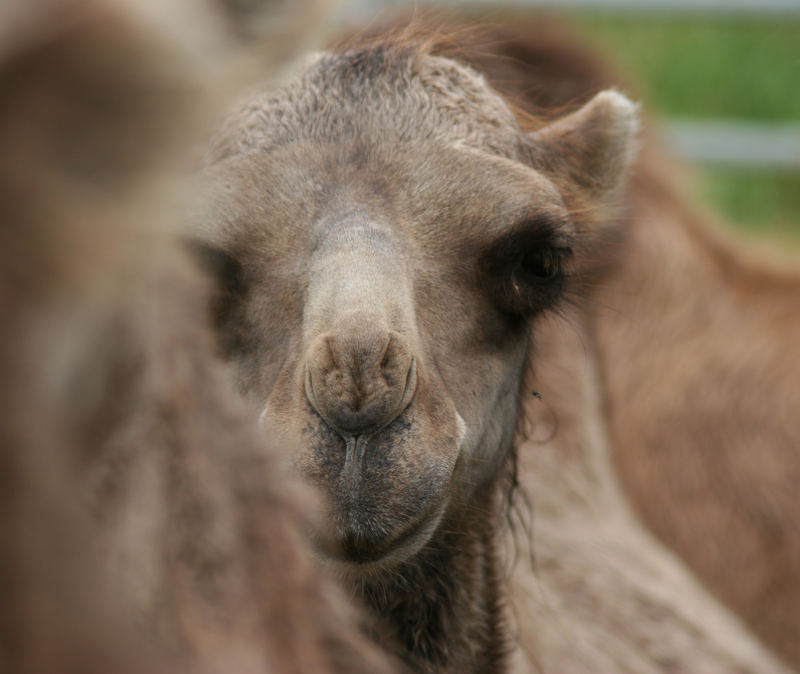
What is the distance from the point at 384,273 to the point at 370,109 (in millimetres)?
440

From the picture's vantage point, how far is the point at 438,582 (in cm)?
221

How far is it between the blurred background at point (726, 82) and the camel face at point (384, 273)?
16.6 ft

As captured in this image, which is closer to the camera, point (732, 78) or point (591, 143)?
point (591, 143)

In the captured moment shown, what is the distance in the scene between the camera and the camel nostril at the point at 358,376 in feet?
5.57

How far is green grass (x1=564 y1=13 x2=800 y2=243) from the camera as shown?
8.12 m

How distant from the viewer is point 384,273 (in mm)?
1878

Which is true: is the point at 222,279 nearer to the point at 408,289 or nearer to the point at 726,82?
the point at 408,289

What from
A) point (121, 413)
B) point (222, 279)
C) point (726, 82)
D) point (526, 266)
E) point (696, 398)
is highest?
point (726, 82)

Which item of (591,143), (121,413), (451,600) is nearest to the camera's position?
(121,413)

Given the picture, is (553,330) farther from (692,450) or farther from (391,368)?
(391,368)

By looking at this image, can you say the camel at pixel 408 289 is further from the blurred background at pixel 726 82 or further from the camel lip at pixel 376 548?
the blurred background at pixel 726 82

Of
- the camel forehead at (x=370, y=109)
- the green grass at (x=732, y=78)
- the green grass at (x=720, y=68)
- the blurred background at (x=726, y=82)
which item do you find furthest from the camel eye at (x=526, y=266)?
the green grass at (x=720, y=68)

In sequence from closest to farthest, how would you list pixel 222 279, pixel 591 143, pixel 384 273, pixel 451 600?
pixel 384 273 → pixel 222 279 → pixel 451 600 → pixel 591 143

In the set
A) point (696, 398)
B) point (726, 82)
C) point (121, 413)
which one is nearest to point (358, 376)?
point (121, 413)
